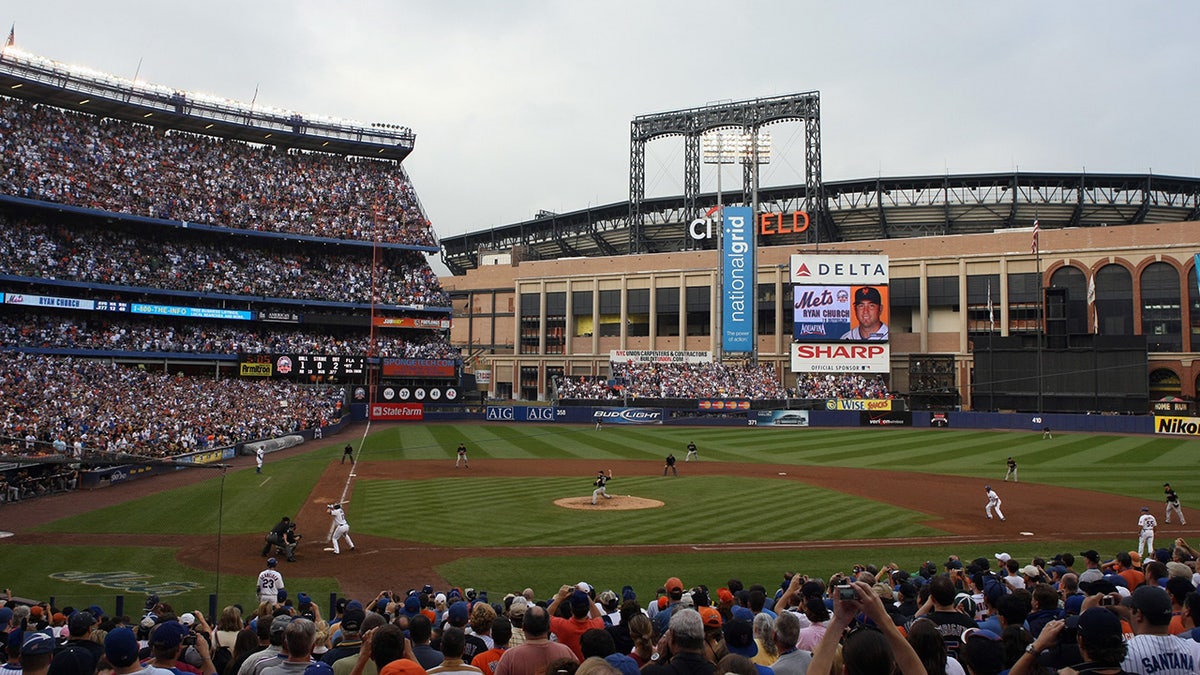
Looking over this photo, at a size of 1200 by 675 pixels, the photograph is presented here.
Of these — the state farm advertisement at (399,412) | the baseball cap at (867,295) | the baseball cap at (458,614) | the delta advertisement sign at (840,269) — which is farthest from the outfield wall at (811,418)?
the baseball cap at (458,614)

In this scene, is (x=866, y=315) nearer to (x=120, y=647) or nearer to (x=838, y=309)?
(x=838, y=309)

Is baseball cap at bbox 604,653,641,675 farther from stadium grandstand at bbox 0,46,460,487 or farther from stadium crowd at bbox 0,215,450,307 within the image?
stadium crowd at bbox 0,215,450,307

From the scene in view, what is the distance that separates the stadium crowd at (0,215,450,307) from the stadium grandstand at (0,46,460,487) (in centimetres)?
16

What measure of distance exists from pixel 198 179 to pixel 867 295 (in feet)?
192

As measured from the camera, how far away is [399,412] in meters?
66.4

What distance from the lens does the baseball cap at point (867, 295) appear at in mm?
69119

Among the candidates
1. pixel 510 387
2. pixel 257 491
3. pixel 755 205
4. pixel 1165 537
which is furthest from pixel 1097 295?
pixel 257 491

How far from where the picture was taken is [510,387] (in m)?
95.1

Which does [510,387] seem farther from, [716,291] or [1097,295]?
[1097,295]

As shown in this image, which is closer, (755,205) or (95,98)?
(95,98)

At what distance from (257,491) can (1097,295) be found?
70.7 meters

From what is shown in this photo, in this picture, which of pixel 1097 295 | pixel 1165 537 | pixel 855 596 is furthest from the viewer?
pixel 1097 295

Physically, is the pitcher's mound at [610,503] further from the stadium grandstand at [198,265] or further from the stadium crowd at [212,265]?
the stadium crowd at [212,265]

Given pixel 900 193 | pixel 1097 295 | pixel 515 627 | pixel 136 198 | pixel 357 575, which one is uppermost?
pixel 900 193
